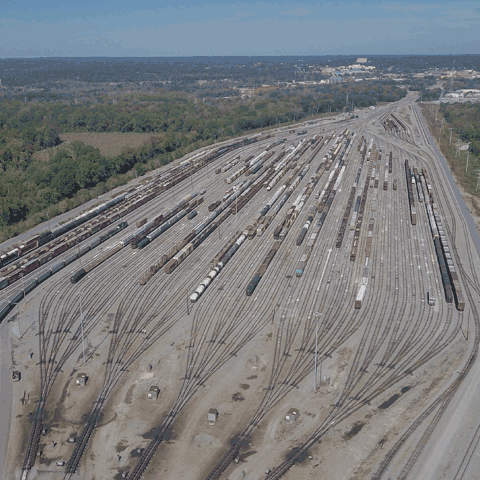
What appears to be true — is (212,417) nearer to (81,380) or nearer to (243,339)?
(243,339)

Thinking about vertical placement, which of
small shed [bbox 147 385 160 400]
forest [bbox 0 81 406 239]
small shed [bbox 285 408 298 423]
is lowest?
small shed [bbox 285 408 298 423]

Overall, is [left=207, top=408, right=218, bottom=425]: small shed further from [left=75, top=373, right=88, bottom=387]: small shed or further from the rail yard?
[left=75, top=373, right=88, bottom=387]: small shed

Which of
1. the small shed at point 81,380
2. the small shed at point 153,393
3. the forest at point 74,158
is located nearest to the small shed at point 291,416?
the small shed at point 153,393

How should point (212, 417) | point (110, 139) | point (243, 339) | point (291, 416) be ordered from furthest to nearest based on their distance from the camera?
point (110, 139)
point (243, 339)
point (291, 416)
point (212, 417)

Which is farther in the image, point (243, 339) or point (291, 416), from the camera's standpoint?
point (243, 339)

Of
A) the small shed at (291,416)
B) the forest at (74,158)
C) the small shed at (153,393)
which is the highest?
the forest at (74,158)

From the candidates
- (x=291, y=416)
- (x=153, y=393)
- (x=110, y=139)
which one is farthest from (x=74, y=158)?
(x=291, y=416)

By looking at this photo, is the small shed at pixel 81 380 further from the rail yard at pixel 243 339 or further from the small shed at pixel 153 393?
the small shed at pixel 153 393

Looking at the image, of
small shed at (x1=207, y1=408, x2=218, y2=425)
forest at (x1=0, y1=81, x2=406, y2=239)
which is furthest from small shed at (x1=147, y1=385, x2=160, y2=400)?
forest at (x1=0, y1=81, x2=406, y2=239)

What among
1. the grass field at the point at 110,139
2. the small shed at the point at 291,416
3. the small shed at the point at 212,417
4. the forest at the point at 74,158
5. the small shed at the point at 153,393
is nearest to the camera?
the small shed at the point at 212,417

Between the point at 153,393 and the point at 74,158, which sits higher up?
the point at 74,158
